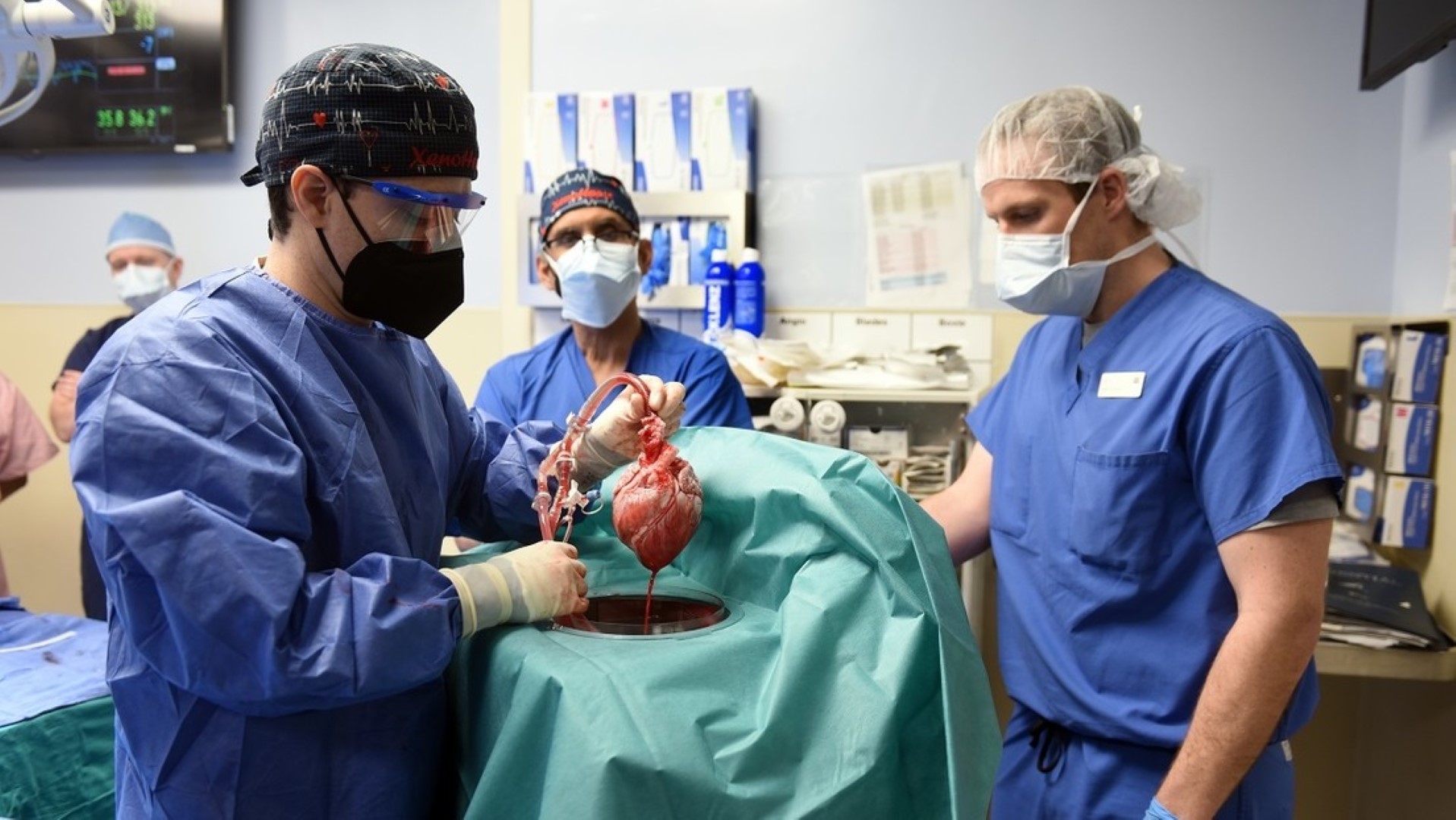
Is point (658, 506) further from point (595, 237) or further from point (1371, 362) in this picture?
point (1371, 362)

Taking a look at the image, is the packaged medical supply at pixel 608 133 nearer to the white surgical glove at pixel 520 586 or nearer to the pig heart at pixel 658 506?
the pig heart at pixel 658 506

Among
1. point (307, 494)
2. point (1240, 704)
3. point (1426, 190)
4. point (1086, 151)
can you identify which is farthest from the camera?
point (1426, 190)

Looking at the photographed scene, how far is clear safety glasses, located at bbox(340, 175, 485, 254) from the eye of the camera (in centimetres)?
100

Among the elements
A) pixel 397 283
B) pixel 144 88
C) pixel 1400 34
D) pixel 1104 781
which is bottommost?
pixel 1104 781

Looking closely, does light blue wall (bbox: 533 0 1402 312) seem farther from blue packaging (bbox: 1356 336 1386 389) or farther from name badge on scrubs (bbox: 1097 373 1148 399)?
name badge on scrubs (bbox: 1097 373 1148 399)

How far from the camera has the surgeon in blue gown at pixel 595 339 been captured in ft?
6.53

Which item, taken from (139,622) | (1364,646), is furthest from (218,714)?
(1364,646)

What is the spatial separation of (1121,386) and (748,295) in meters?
1.41

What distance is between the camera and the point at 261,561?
815 millimetres

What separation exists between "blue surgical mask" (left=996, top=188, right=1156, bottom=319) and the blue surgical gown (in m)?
0.91

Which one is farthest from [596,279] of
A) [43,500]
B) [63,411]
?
[43,500]

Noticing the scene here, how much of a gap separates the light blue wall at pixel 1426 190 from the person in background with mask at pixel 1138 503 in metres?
1.05

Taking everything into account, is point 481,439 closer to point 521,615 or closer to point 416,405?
point 416,405

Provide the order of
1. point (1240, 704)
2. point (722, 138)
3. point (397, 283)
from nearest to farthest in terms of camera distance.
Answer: point (397, 283) < point (1240, 704) < point (722, 138)
